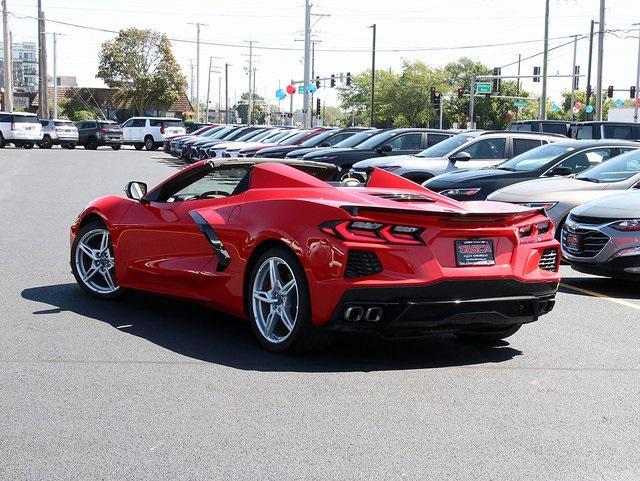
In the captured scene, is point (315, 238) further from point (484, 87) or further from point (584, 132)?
point (484, 87)

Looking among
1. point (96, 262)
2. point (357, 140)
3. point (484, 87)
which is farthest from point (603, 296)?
point (484, 87)

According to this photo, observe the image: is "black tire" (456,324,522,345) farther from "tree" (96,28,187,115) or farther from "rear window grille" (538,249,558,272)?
"tree" (96,28,187,115)

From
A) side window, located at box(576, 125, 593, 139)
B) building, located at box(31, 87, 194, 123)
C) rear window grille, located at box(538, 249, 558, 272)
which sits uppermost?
building, located at box(31, 87, 194, 123)

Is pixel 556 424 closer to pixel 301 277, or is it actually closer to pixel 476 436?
pixel 476 436

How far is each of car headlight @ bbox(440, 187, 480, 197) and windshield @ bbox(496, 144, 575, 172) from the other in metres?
0.94

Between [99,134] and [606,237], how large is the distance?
49613 mm

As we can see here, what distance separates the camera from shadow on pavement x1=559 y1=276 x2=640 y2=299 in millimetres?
10477

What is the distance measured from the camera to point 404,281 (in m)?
6.47

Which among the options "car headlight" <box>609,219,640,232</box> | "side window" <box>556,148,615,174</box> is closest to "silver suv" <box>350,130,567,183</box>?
"side window" <box>556,148,615,174</box>

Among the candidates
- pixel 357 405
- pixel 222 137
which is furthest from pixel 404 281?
pixel 222 137

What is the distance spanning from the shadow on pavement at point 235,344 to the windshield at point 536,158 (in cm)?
824

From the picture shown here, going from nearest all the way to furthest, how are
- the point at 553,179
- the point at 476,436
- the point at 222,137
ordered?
the point at 476,436 < the point at 553,179 < the point at 222,137

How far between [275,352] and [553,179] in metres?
7.68

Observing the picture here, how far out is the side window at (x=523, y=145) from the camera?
19000 mm
